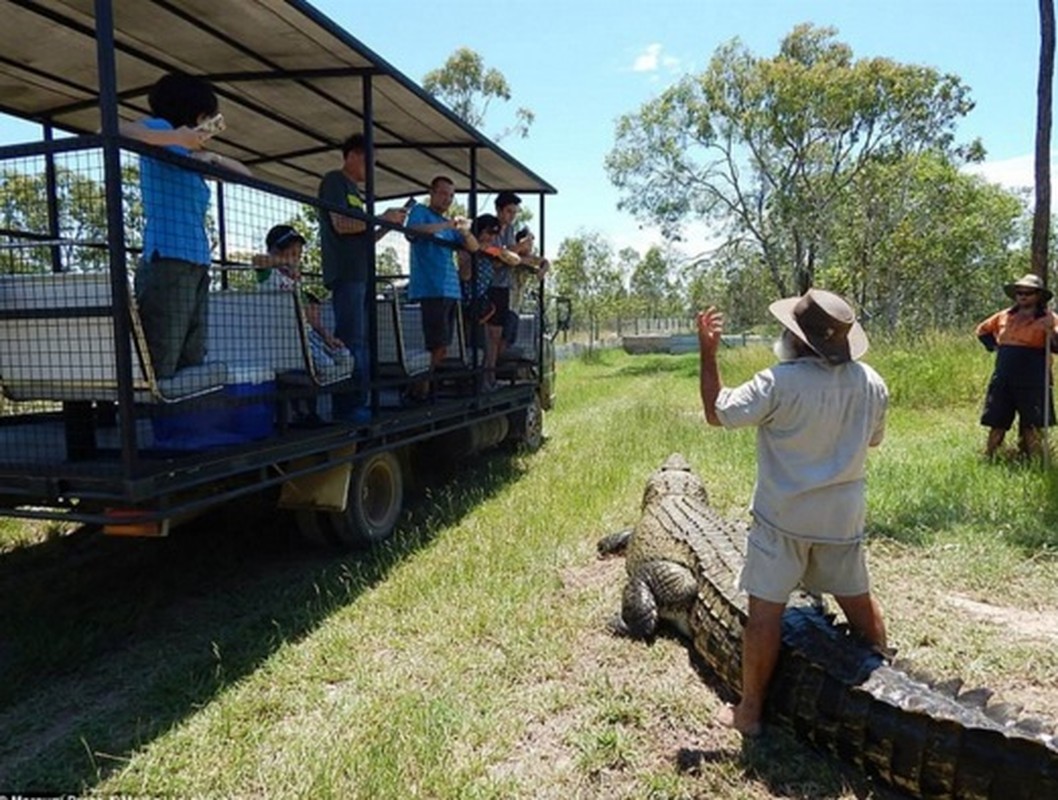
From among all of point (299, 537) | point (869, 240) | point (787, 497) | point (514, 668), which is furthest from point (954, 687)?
point (869, 240)

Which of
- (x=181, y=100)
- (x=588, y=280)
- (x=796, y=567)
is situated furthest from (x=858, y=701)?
(x=588, y=280)

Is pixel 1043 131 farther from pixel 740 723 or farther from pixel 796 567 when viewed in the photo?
pixel 740 723

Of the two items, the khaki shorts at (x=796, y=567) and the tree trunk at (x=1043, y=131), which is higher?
the tree trunk at (x=1043, y=131)

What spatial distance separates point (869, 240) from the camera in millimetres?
26078

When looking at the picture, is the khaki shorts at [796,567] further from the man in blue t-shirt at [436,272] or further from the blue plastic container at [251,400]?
the man in blue t-shirt at [436,272]

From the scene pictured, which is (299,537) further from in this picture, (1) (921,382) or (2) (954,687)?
(1) (921,382)

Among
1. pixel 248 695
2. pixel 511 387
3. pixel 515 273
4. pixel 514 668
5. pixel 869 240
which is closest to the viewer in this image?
pixel 248 695

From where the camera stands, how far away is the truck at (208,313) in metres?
2.88

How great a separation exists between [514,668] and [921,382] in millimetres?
9561

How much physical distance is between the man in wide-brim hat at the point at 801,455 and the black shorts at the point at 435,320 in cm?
305

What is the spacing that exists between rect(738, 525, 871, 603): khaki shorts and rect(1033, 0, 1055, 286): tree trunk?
661 centimetres

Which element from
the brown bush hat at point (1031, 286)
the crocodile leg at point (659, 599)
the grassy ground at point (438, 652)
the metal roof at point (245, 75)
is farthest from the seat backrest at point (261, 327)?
the brown bush hat at point (1031, 286)

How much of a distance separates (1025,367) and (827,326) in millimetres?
4957

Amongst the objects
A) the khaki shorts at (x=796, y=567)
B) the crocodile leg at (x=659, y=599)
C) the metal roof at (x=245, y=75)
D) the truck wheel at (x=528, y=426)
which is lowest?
the crocodile leg at (x=659, y=599)
